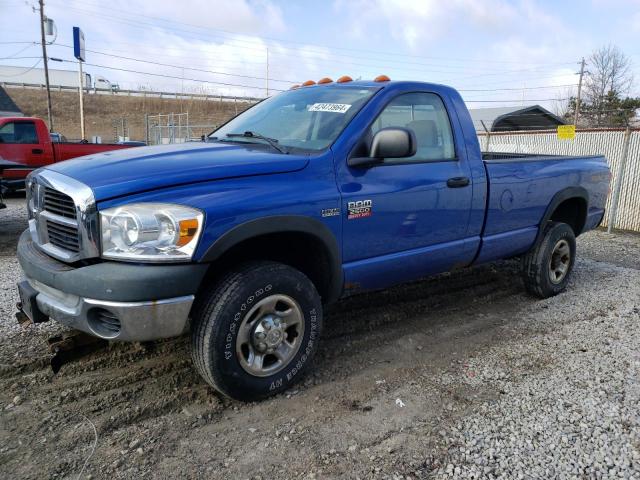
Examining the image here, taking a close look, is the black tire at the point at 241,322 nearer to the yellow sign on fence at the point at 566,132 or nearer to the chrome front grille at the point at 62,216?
the chrome front grille at the point at 62,216

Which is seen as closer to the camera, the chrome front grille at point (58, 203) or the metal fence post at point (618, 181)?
the chrome front grille at point (58, 203)

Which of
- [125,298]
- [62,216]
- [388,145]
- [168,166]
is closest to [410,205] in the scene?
[388,145]

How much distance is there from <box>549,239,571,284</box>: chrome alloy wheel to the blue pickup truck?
1.18 metres

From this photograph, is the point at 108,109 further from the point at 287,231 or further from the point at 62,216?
the point at 287,231

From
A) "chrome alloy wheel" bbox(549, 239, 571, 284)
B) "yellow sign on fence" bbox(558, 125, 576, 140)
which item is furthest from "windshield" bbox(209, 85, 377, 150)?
"yellow sign on fence" bbox(558, 125, 576, 140)

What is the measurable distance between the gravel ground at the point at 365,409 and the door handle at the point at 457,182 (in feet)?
4.10

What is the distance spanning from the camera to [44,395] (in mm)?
3047

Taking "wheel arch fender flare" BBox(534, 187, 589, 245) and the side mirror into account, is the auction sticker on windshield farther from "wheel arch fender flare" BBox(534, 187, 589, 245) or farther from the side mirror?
"wheel arch fender flare" BBox(534, 187, 589, 245)

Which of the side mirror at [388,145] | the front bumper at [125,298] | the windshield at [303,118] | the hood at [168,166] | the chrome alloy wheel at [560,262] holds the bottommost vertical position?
the chrome alloy wheel at [560,262]

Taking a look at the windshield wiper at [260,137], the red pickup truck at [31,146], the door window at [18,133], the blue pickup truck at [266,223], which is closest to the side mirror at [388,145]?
the blue pickup truck at [266,223]

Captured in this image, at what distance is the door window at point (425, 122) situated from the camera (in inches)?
147

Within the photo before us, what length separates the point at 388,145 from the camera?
3.21m

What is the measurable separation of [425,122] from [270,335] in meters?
2.14

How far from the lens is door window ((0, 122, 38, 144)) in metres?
12.2
